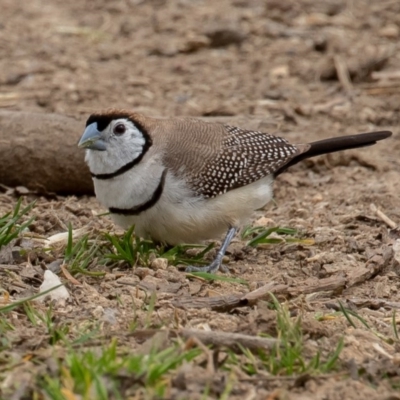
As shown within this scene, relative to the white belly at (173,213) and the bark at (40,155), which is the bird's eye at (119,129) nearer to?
the white belly at (173,213)

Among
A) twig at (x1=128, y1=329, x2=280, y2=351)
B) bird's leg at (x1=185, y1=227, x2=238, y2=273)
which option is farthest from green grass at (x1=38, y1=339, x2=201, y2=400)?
bird's leg at (x1=185, y1=227, x2=238, y2=273)

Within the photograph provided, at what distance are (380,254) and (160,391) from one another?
2511mm

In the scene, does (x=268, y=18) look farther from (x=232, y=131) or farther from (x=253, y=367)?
(x=253, y=367)

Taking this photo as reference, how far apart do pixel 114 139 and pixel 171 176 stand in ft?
1.36

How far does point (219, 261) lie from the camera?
5965mm

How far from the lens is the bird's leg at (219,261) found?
5852 millimetres

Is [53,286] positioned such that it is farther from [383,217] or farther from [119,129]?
[383,217]

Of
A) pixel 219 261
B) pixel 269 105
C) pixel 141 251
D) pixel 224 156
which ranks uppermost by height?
pixel 224 156

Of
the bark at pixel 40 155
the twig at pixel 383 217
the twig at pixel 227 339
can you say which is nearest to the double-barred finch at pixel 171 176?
the twig at pixel 383 217

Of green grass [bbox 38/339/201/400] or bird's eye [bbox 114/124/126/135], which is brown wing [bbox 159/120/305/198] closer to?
bird's eye [bbox 114/124/126/135]

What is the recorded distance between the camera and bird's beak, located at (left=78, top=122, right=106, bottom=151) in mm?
5918

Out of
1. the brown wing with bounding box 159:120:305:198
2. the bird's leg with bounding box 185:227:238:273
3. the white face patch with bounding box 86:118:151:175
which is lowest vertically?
the bird's leg with bounding box 185:227:238:273

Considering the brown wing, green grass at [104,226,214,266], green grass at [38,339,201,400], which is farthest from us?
the brown wing

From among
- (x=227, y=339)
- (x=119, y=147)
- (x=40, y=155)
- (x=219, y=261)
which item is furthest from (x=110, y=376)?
(x=40, y=155)
